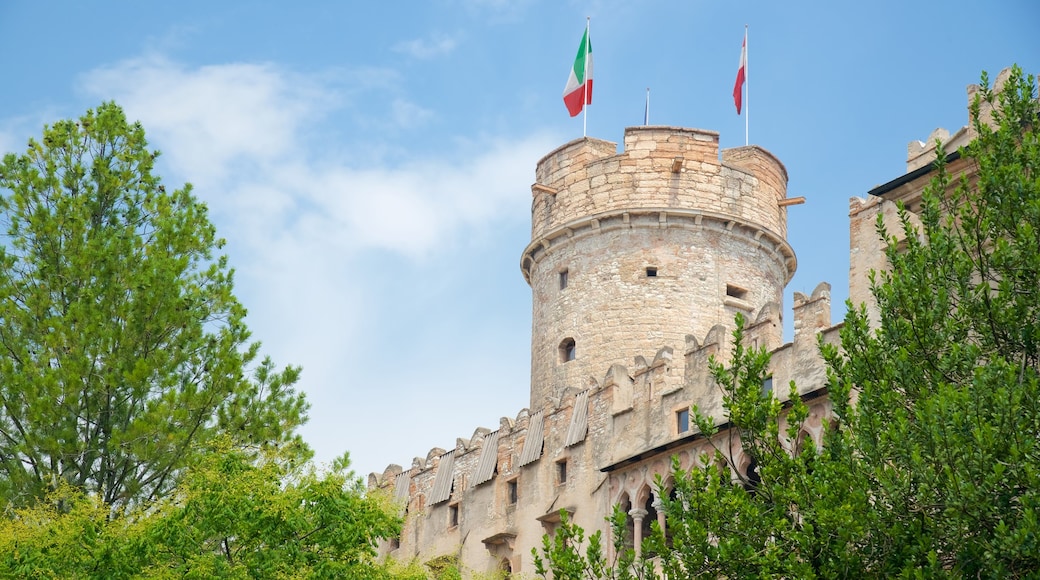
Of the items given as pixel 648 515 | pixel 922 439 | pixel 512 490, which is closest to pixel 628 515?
pixel 648 515

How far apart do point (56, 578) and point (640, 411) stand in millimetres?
13609

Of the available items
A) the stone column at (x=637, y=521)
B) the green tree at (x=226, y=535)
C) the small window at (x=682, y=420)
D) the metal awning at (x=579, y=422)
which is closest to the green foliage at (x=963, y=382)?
the green tree at (x=226, y=535)

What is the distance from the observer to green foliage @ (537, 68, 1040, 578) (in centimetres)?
1736

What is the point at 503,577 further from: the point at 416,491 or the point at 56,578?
the point at 56,578

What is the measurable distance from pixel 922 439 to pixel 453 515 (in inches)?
822

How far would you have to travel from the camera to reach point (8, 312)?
25984 mm

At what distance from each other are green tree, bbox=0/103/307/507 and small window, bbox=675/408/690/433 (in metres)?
8.28

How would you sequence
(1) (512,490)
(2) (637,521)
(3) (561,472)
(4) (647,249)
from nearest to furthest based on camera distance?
1. (2) (637,521)
2. (3) (561,472)
3. (1) (512,490)
4. (4) (647,249)

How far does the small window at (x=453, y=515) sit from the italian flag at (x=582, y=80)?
372 inches

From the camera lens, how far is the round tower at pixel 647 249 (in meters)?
36.8

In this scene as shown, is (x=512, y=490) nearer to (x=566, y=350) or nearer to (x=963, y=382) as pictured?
(x=566, y=350)

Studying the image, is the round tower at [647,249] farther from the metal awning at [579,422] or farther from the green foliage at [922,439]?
the green foliage at [922,439]

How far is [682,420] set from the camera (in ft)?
105

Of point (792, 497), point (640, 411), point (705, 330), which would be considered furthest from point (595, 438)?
point (792, 497)
